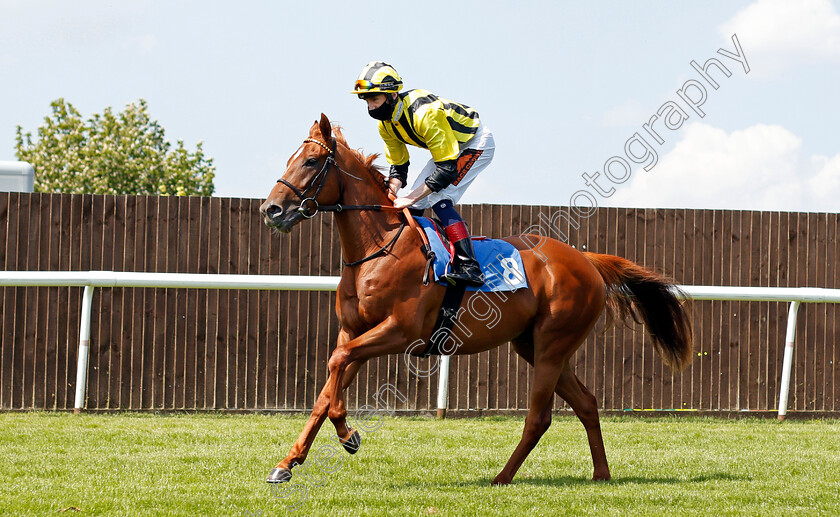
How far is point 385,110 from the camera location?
210 inches

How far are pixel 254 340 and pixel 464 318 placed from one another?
3580mm

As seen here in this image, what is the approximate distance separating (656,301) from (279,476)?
3.12 metres

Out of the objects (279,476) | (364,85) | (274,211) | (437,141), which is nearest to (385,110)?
(364,85)

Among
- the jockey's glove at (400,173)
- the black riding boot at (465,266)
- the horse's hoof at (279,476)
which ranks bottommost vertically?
the horse's hoof at (279,476)

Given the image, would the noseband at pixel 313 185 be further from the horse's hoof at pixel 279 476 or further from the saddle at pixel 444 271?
the horse's hoof at pixel 279 476

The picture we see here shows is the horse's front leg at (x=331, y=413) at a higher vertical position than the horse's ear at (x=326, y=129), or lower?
lower

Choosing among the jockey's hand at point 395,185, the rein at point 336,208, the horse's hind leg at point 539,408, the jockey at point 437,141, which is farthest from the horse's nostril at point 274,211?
the horse's hind leg at point 539,408

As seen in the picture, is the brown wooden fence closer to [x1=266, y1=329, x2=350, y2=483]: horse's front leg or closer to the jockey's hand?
the jockey's hand

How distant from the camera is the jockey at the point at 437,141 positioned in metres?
5.28

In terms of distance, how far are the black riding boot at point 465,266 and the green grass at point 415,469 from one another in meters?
1.20

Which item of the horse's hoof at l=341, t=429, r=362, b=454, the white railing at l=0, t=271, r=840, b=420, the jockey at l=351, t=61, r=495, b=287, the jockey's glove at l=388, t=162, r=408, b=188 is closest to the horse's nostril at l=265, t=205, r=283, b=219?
the jockey at l=351, t=61, r=495, b=287

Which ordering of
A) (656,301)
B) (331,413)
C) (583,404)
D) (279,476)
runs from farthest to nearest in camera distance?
(656,301), (583,404), (331,413), (279,476)

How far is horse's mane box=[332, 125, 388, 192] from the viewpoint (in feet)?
17.9

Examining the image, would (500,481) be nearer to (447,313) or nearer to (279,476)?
(447,313)
